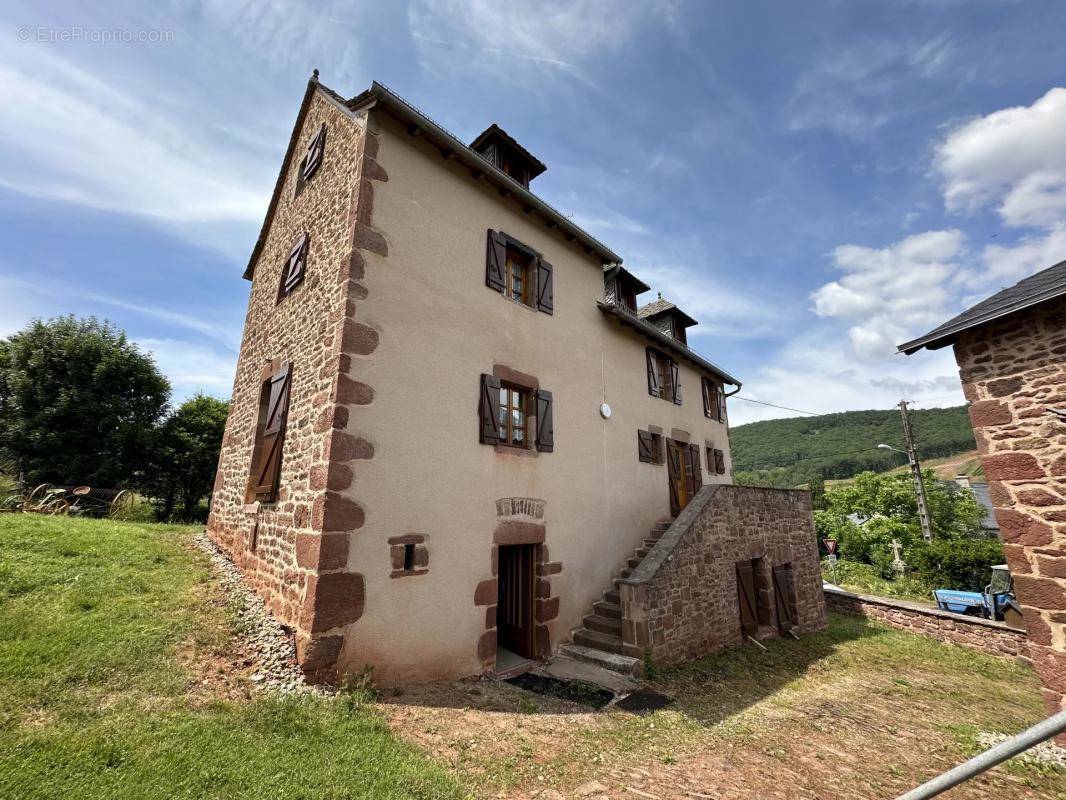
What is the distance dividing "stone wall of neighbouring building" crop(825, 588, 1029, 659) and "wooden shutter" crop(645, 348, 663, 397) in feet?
29.2

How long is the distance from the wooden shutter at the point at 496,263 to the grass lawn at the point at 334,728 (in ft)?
19.5

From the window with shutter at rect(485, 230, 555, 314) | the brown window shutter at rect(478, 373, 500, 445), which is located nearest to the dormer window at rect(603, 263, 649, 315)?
the window with shutter at rect(485, 230, 555, 314)

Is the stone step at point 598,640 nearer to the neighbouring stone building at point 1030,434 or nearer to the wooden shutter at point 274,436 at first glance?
the neighbouring stone building at point 1030,434

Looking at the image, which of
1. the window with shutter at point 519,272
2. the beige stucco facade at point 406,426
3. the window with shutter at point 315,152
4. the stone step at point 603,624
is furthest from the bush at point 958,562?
the window with shutter at point 315,152

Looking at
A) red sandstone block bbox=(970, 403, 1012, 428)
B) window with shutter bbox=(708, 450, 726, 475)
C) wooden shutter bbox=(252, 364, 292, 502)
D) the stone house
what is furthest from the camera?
window with shutter bbox=(708, 450, 726, 475)

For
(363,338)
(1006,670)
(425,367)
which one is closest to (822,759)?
(425,367)

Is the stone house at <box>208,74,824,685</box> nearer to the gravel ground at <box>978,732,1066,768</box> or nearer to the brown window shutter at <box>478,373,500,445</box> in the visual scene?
the brown window shutter at <box>478,373,500,445</box>

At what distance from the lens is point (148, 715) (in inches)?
144

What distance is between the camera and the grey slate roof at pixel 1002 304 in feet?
14.8

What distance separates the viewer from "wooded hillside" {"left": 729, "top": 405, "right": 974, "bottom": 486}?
198 feet

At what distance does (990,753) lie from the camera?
1951mm

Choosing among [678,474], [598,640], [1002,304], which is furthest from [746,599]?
[1002,304]

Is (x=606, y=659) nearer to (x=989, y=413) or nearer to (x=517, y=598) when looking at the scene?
(x=517, y=598)

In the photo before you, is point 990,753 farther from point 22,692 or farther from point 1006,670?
point 1006,670
